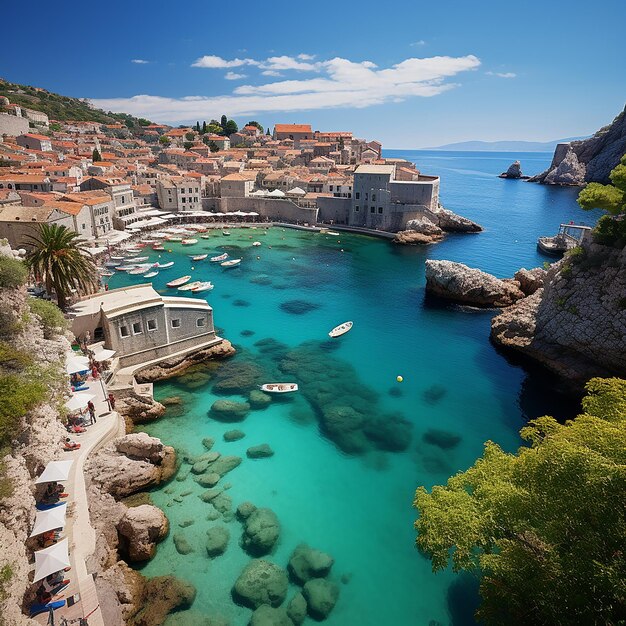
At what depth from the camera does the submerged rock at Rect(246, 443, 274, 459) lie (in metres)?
21.9

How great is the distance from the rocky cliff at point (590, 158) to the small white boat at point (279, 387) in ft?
434

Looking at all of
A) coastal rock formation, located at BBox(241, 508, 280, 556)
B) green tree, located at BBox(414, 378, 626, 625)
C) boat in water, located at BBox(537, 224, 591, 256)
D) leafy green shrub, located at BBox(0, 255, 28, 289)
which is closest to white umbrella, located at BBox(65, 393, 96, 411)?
leafy green shrub, located at BBox(0, 255, 28, 289)

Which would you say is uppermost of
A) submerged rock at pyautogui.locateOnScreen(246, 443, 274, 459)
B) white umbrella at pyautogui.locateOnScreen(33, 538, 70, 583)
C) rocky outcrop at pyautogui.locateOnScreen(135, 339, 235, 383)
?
white umbrella at pyautogui.locateOnScreen(33, 538, 70, 583)

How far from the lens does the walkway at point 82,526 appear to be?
39.9ft

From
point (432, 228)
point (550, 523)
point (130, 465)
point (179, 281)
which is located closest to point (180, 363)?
point (130, 465)

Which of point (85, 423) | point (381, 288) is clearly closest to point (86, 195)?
point (381, 288)

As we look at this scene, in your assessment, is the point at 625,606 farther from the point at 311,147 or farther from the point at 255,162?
the point at 311,147

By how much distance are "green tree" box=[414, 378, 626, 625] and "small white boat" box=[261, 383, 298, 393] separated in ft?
48.7

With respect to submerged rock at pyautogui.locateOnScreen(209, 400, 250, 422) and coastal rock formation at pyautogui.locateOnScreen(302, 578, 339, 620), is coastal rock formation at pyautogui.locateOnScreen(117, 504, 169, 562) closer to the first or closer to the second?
coastal rock formation at pyautogui.locateOnScreen(302, 578, 339, 620)

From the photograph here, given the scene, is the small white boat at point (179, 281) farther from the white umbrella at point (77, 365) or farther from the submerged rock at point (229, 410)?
the submerged rock at point (229, 410)

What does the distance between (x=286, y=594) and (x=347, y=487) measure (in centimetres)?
613

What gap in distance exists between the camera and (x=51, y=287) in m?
27.9

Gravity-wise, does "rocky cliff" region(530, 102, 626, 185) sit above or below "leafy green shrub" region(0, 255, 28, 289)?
above

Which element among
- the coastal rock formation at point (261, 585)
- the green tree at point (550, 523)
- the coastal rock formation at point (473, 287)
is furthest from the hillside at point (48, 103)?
the green tree at point (550, 523)
